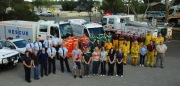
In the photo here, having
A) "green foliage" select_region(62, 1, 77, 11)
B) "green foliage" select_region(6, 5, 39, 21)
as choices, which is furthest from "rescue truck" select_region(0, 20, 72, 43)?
"green foliage" select_region(62, 1, 77, 11)

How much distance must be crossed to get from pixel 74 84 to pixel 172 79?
4.60 meters

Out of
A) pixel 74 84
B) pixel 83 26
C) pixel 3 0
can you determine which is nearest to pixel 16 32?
pixel 83 26

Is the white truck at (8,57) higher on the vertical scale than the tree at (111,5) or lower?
lower

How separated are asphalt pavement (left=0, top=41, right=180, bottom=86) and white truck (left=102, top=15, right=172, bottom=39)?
5.79m

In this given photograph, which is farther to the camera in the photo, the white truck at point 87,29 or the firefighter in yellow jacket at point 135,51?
the white truck at point 87,29

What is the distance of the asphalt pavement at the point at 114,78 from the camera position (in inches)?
477

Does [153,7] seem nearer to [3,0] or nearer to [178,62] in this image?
[3,0]

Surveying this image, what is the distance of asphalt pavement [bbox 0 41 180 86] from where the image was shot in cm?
1211

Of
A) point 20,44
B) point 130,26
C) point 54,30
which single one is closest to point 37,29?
point 54,30

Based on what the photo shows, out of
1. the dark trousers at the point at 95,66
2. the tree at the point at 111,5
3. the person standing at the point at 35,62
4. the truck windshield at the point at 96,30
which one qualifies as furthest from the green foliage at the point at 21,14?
the dark trousers at the point at 95,66

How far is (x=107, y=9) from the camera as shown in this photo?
47.7 m

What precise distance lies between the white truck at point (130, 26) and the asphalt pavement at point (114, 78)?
19.0 ft

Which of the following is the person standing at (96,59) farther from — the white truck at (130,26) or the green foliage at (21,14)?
the green foliage at (21,14)

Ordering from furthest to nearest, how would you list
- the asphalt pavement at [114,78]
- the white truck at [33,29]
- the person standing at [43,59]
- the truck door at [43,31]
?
the truck door at [43,31] → the white truck at [33,29] → the person standing at [43,59] → the asphalt pavement at [114,78]
